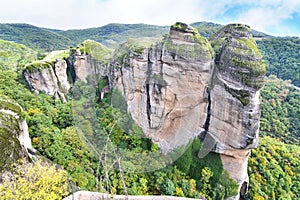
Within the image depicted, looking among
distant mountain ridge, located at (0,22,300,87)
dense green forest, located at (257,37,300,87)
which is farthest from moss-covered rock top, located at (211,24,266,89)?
dense green forest, located at (257,37,300,87)

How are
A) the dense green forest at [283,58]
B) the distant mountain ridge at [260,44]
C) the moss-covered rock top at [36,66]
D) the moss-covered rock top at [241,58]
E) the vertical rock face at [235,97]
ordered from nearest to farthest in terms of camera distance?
the moss-covered rock top at [241,58]
the vertical rock face at [235,97]
the moss-covered rock top at [36,66]
the dense green forest at [283,58]
the distant mountain ridge at [260,44]

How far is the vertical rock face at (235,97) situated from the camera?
1434cm

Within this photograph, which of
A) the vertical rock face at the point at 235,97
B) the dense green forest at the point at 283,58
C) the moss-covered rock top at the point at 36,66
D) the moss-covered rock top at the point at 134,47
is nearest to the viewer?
the vertical rock face at the point at 235,97

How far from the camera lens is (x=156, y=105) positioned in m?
18.1

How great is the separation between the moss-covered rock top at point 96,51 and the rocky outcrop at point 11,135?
426 inches

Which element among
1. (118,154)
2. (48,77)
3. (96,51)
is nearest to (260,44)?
(96,51)

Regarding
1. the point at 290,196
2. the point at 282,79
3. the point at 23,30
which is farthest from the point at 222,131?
the point at 23,30

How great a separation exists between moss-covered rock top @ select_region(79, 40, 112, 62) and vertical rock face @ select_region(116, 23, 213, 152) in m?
4.46

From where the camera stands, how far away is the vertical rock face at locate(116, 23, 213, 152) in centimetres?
1588

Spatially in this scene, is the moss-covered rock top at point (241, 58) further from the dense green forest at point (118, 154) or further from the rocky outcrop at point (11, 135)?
the rocky outcrop at point (11, 135)

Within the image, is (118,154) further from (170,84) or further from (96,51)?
(96,51)

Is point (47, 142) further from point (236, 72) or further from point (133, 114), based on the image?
point (236, 72)

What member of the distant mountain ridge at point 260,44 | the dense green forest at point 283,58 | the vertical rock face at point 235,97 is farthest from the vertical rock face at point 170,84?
the dense green forest at point 283,58

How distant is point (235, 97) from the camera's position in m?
14.8
